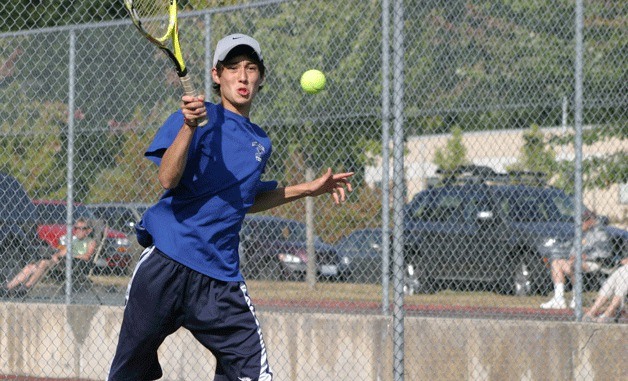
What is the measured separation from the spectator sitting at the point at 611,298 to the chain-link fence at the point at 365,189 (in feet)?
0.06

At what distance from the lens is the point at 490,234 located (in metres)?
8.72

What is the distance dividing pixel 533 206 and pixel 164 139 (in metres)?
4.87

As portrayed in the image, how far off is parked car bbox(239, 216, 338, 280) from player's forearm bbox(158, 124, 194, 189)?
4041 millimetres

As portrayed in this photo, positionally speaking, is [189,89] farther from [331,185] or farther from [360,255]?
[360,255]

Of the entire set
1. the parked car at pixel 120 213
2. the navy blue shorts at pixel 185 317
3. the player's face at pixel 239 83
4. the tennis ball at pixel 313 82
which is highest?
the tennis ball at pixel 313 82

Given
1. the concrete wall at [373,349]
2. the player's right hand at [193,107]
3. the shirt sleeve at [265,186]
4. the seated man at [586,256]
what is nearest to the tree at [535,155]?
the seated man at [586,256]

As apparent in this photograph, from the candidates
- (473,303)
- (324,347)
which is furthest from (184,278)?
(473,303)

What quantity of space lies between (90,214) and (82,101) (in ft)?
2.93

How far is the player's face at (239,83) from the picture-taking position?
4582mm

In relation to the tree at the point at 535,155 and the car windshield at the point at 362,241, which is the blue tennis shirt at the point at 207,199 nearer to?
the car windshield at the point at 362,241

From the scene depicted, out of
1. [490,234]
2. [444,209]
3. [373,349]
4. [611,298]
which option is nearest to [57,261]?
[373,349]

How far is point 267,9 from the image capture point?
8.09 metres

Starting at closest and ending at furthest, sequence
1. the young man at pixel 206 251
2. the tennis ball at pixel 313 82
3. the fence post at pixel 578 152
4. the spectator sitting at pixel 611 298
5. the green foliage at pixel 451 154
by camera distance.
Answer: the young man at pixel 206 251 < the tennis ball at pixel 313 82 < the fence post at pixel 578 152 < the spectator sitting at pixel 611 298 < the green foliage at pixel 451 154

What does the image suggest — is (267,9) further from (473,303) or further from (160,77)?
(473,303)
